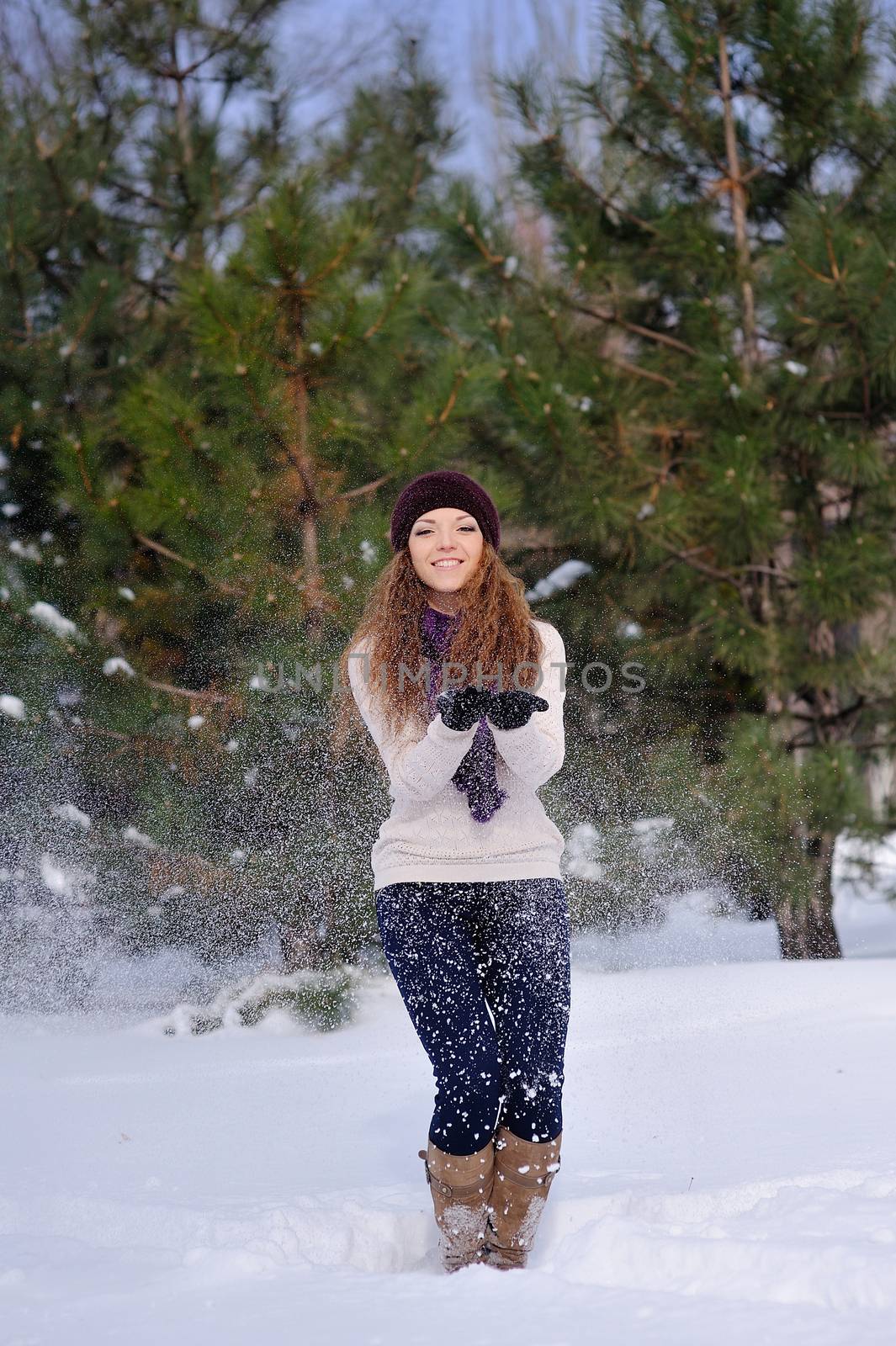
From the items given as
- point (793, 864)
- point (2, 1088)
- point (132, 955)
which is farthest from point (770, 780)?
point (2, 1088)

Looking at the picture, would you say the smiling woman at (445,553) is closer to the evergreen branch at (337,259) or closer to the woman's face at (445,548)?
the woman's face at (445,548)

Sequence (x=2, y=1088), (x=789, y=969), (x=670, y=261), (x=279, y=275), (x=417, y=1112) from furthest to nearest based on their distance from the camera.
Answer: (x=670, y=261)
(x=789, y=969)
(x=279, y=275)
(x=2, y=1088)
(x=417, y=1112)

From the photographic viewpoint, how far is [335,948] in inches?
160

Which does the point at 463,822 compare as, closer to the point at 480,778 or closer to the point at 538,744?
the point at 480,778

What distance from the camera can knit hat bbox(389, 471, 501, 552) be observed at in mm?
2221

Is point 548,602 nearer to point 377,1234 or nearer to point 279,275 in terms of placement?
point 279,275

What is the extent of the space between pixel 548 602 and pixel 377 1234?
2976 mm

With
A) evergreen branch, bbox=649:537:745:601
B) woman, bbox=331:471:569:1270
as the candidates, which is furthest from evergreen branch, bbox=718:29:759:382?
woman, bbox=331:471:569:1270

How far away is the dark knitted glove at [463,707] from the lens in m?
1.80

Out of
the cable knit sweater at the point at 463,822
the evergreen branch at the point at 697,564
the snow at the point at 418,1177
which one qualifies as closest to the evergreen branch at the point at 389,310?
the evergreen branch at the point at 697,564

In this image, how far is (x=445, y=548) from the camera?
2.17 m

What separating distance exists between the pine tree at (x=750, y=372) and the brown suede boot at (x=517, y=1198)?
2.63 m

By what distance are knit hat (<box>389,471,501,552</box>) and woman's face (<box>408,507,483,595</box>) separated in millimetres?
17

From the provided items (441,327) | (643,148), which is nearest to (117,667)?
(441,327)
